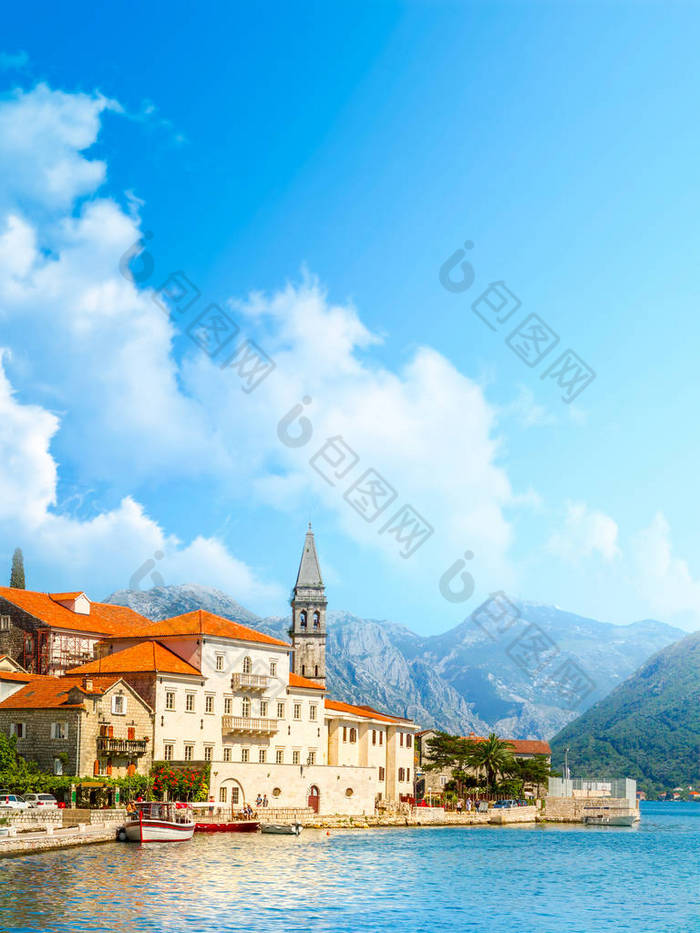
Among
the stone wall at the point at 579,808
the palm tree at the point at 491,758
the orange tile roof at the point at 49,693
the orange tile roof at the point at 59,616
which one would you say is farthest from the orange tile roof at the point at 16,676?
the stone wall at the point at 579,808

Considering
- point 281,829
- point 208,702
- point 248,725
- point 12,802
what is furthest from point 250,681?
point 12,802

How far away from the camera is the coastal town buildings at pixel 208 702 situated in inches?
2699

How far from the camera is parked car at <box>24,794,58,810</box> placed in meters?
56.1

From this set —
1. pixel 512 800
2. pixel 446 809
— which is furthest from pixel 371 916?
pixel 512 800

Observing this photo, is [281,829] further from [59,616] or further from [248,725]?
[59,616]

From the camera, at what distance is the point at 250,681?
3054 inches

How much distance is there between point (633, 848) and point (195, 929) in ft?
168

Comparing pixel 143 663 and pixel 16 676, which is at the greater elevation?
pixel 143 663

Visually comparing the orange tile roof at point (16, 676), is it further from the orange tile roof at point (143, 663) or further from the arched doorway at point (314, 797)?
the arched doorway at point (314, 797)

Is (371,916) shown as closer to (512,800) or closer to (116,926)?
(116,926)

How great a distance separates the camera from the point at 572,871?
5497cm

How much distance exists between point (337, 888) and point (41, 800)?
22.8m

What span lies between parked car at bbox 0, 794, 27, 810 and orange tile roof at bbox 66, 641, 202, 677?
13587 mm

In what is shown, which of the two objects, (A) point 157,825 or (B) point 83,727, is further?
(B) point 83,727
